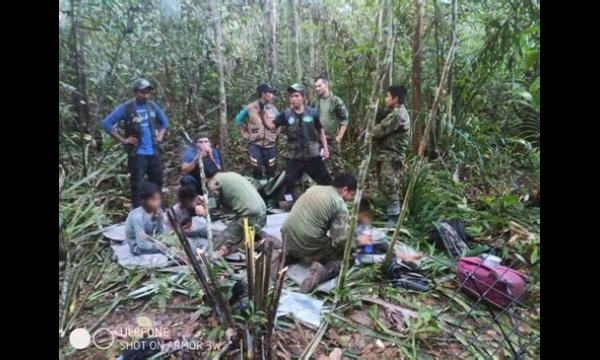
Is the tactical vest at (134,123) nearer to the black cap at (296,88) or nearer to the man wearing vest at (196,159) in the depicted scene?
the man wearing vest at (196,159)

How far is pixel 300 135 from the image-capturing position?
2887 mm

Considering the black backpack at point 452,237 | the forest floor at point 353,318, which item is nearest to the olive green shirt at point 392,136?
the black backpack at point 452,237

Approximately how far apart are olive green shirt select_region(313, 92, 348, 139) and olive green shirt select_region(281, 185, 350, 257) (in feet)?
1.36

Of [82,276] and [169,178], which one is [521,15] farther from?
[82,276]

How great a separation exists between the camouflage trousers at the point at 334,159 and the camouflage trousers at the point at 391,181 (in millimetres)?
239

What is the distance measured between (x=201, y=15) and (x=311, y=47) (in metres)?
0.71

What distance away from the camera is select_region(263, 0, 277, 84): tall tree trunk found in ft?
9.11

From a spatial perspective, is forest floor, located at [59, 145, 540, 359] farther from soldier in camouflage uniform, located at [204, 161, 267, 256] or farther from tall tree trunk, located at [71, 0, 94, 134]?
tall tree trunk, located at [71, 0, 94, 134]

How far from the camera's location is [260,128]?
2.83 metres

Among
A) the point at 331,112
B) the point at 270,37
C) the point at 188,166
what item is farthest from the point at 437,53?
the point at 188,166

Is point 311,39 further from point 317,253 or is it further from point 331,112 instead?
point 317,253

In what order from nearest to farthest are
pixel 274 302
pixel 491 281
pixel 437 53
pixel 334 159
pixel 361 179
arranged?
pixel 274 302 < pixel 491 281 < pixel 361 179 < pixel 437 53 < pixel 334 159

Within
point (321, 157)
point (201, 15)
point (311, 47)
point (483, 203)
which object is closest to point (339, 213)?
point (321, 157)

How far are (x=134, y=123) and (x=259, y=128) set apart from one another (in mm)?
767
